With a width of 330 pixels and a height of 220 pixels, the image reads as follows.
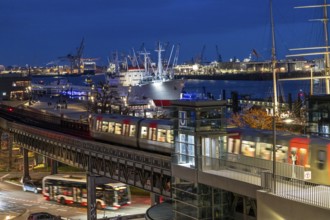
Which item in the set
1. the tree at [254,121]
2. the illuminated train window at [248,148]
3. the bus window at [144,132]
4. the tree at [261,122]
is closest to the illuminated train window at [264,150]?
the illuminated train window at [248,148]

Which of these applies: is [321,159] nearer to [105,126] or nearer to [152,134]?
[152,134]

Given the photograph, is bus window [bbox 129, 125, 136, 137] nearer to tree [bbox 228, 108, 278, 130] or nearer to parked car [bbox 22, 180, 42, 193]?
parked car [bbox 22, 180, 42, 193]

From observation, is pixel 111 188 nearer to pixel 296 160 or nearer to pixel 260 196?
pixel 296 160

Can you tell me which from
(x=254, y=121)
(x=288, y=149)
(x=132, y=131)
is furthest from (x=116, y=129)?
(x=254, y=121)

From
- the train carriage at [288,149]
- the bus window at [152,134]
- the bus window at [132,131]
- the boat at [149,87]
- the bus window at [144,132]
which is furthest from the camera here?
the boat at [149,87]

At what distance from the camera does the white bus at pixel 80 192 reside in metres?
35.2

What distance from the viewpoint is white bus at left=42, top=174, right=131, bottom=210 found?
35.2 meters

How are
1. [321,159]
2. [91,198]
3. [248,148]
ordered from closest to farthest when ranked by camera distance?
1. [321,159]
2. [248,148]
3. [91,198]

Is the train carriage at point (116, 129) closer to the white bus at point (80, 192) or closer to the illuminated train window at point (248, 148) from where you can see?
the white bus at point (80, 192)

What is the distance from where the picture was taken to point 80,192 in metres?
36.2

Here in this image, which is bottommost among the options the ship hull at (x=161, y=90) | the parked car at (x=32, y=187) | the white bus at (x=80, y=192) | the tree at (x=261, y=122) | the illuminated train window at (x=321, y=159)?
the parked car at (x=32, y=187)

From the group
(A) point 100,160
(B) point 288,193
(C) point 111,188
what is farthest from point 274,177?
(C) point 111,188

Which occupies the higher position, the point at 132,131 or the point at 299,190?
the point at 132,131

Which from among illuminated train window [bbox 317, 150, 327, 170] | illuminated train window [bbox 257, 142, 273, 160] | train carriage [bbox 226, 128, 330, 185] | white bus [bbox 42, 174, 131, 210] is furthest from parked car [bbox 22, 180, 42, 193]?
illuminated train window [bbox 317, 150, 327, 170]
